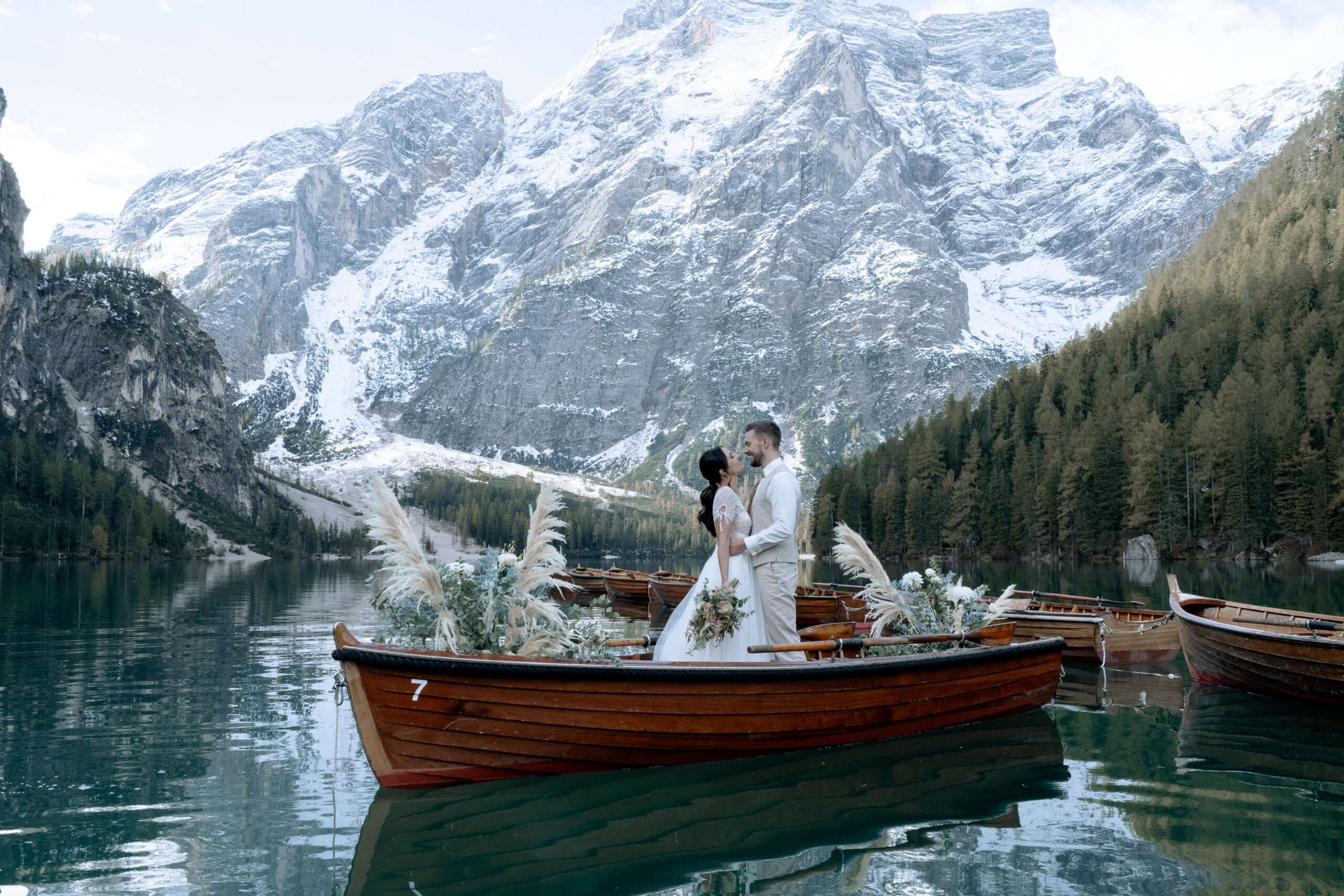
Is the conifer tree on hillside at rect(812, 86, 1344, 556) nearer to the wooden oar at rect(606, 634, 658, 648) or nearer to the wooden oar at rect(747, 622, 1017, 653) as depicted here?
the wooden oar at rect(747, 622, 1017, 653)

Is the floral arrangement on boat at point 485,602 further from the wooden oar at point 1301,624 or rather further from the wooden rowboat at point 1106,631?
the wooden rowboat at point 1106,631

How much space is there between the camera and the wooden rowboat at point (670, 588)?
41.7 m

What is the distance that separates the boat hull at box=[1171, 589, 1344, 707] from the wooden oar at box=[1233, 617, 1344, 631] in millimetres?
239

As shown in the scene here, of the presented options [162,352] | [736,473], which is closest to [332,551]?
[162,352]

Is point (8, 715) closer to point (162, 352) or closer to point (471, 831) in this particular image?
point (471, 831)

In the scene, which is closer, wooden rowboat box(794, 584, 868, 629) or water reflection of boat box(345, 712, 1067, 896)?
water reflection of boat box(345, 712, 1067, 896)

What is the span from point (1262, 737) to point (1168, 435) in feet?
261

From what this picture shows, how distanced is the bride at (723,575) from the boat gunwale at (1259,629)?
9.28m

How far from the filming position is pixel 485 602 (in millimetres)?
10219

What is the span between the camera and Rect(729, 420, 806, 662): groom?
1118 cm

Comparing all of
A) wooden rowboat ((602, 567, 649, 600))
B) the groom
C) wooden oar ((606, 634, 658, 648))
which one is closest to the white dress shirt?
the groom

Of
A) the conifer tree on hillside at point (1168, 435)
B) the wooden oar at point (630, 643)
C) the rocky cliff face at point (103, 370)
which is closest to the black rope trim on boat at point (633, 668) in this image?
the wooden oar at point (630, 643)

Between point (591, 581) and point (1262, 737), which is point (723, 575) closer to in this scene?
point (1262, 737)

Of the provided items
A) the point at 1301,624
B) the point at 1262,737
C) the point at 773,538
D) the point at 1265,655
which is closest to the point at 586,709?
the point at 773,538
